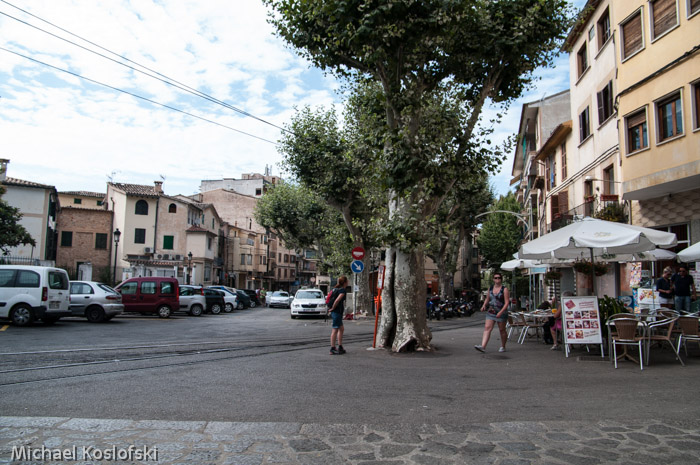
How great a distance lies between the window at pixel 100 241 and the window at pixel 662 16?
4641 centimetres

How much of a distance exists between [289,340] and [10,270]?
30.7 feet

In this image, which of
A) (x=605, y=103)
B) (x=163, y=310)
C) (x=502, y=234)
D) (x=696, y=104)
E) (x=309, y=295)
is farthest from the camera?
(x=502, y=234)

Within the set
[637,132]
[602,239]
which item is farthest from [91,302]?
[637,132]

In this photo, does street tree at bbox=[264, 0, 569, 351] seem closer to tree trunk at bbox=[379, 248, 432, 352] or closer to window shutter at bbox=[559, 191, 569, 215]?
tree trunk at bbox=[379, 248, 432, 352]

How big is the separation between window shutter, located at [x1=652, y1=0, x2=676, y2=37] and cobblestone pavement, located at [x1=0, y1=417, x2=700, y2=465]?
12837 mm

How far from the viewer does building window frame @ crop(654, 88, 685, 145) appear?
13.6 meters

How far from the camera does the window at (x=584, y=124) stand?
2176cm

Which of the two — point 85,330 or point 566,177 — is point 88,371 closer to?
point 85,330

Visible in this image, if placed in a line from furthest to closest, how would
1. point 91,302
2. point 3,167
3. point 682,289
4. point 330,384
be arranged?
1. point 3,167
2. point 91,302
3. point 682,289
4. point 330,384

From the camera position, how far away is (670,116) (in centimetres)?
1416

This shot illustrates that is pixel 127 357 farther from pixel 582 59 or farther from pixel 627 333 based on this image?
pixel 582 59

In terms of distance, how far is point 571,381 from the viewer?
25.8 ft

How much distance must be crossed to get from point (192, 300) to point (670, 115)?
78.3 feet

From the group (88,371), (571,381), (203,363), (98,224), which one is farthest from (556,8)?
(98,224)
